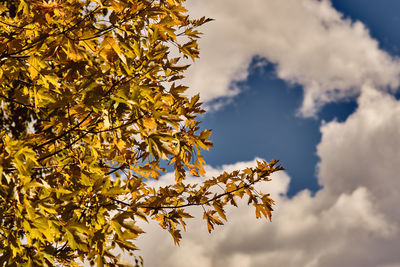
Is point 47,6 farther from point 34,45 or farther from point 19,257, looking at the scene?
point 19,257

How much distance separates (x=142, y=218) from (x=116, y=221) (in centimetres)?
27

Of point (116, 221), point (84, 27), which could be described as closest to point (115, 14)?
point (84, 27)

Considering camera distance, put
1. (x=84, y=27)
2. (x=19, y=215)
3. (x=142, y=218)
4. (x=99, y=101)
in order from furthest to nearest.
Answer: (x=142, y=218) → (x=84, y=27) → (x=99, y=101) → (x=19, y=215)

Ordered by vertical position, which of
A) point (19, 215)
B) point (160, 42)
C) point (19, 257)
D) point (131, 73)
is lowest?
point (19, 257)

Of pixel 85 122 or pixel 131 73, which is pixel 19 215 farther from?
pixel 131 73

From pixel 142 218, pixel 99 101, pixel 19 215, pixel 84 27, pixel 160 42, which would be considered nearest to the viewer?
pixel 19 215

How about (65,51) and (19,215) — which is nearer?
(19,215)

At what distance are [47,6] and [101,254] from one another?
193 centimetres

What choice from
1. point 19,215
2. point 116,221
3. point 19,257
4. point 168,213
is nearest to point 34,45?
point 19,215

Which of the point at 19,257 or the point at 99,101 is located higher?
the point at 99,101

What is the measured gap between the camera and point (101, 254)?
2.87 m

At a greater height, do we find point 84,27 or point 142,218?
point 84,27

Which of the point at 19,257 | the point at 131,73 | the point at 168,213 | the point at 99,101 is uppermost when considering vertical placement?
the point at 131,73

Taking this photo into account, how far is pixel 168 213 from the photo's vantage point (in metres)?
3.62
